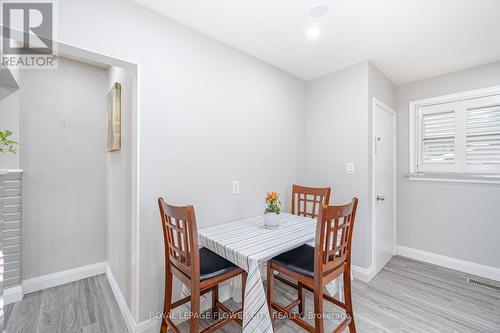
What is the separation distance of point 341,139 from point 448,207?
1699 mm

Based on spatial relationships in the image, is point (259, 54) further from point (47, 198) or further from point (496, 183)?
point (496, 183)

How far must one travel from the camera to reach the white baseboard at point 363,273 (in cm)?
258

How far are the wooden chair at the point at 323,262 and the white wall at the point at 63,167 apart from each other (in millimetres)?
2310

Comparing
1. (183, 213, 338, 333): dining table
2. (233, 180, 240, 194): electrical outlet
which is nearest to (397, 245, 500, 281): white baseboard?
(183, 213, 338, 333): dining table

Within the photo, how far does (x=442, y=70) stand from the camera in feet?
9.35

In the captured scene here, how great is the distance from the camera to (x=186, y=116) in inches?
77.4

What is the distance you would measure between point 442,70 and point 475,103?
0.56 m

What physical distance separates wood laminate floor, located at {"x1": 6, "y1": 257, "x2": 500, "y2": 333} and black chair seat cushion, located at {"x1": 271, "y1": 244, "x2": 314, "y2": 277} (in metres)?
0.59

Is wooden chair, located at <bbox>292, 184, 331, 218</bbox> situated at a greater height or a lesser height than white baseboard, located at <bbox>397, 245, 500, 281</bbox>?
greater

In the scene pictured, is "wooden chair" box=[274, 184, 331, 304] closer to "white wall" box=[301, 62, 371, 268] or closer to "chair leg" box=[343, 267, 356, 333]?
"white wall" box=[301, 62, 371, 268]

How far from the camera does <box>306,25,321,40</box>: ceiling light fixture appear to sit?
2.00 metres

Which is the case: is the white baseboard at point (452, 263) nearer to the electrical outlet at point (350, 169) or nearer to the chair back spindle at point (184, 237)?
the electrical outlet at point (350, 169)

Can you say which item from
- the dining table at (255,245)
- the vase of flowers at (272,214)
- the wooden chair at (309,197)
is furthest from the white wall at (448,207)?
the vase of flowers at (272,214)

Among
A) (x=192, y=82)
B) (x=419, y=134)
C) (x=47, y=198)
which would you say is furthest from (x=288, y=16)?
(x=47, y=198)
